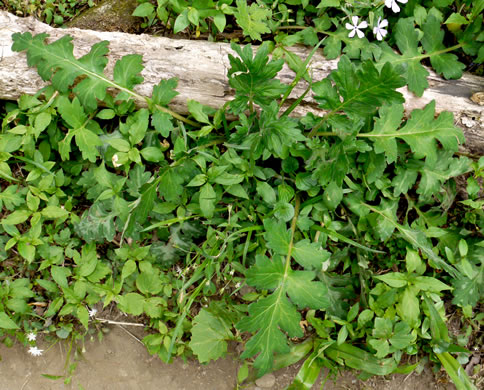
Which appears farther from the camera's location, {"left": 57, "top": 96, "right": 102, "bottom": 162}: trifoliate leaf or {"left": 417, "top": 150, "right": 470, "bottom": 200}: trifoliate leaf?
{"left": 417, "top": 150, "right": 470, "bottom": 200}: trifoliate leaf

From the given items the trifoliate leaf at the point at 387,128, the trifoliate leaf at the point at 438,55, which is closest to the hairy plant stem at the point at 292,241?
the trifoliate leaf at the point at 387,128

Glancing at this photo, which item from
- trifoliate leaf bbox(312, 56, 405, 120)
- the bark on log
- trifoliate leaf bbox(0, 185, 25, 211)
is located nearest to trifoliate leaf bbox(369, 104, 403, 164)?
trifoliate leaf bbox(312, 56, 405, 120)

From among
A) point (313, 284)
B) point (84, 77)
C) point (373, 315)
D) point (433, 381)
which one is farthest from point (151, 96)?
point (433, 381)

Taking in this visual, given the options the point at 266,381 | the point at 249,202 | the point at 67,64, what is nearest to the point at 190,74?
the point at 67,64

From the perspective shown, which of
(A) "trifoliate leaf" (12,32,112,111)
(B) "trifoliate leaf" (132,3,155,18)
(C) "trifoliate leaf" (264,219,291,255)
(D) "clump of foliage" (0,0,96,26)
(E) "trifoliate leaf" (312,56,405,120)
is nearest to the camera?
(E) "trifoliate leaf" (312,56,405,120)

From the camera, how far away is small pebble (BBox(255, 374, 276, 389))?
2942 mm

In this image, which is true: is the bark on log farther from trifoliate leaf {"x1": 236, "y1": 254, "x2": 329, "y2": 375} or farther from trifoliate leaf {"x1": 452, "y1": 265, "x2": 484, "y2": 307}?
trifoliate leaf {"x1": 236, "y1": 254, "x2": 329, "y2": 375}

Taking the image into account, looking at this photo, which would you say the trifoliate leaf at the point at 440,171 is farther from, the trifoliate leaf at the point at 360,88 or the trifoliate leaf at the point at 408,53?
the trifoliate leaf at the point at 360,88

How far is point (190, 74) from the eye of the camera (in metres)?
2.66

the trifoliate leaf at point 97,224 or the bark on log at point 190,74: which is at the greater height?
the bark on log at point 190,74

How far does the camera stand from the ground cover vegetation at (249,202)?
2.53 m

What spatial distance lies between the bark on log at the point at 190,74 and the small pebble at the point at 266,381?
5.89ft

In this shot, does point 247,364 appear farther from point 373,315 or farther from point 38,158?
point 38,158

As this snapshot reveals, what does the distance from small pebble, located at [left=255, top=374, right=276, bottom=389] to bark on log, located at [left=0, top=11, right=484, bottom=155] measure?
180cm
